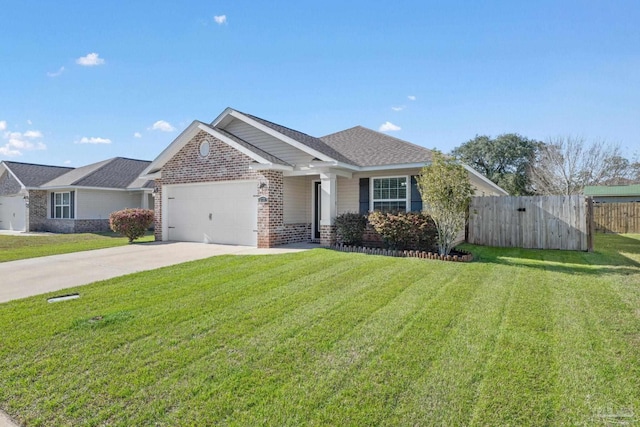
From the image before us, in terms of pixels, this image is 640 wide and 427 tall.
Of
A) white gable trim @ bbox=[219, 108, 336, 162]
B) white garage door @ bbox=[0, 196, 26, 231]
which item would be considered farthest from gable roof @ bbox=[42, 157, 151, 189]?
white gable trim @ bbox=[219, 108, 336, 162]

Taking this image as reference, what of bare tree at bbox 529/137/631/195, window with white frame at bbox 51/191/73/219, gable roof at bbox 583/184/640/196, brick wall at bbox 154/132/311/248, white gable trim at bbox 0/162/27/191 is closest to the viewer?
brick wall at bbox 154/132/311/248

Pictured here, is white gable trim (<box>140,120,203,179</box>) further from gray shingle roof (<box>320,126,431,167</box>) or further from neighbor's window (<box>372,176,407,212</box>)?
neighbor's window (<box>372,176,407,212</box>)

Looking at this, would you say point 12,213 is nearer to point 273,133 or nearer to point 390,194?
point 273,133

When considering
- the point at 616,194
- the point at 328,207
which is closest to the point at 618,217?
the point at 616,194

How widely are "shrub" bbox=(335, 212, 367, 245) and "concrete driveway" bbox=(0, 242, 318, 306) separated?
165cm

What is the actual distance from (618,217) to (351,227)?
17.2m

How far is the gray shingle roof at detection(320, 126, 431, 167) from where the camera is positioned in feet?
38.3

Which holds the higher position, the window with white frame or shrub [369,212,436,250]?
the window with white frame

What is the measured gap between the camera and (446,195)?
9.43 meters

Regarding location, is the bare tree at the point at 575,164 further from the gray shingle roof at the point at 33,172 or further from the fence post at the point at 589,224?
the gray shingle roof at the point at 33,172

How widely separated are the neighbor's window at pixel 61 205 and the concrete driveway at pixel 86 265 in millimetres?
14243

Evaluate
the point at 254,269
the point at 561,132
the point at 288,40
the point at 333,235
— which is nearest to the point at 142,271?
the point at 254,269

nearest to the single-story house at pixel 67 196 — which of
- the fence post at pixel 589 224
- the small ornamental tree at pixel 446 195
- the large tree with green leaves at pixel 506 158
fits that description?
the small ornamental tree at pixel 446 195

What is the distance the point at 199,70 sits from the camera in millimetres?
14500
